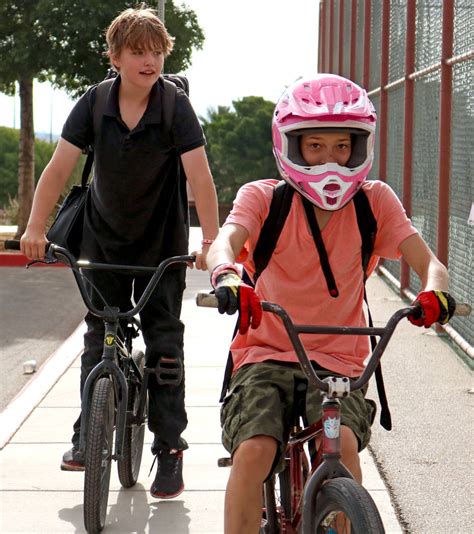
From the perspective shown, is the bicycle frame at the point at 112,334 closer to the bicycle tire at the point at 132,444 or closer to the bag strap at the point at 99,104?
the bicycle tire at the point at 132,444

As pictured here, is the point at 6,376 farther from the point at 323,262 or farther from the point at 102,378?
the point at 323,262

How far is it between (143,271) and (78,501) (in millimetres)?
1203

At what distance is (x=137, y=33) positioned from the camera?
505cm

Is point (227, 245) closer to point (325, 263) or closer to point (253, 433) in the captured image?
Result: point (325, 263)

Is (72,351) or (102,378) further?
(72,351)

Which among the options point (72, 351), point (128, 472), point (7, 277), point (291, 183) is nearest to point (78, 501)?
point (128, 472)

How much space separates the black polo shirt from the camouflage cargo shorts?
5.10ft

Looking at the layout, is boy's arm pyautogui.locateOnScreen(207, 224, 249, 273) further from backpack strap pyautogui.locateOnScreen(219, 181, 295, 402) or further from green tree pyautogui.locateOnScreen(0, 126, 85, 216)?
green tree pyautogui.locateOnScreen(0, 126, 85, 216)

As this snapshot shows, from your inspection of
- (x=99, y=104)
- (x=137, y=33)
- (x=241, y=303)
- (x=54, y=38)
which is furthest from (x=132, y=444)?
(x=54, y=38)

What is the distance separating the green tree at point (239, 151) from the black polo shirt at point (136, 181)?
2592 inches

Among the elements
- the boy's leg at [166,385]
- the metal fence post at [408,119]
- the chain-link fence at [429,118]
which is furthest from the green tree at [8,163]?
the boy's leg at [166,385]

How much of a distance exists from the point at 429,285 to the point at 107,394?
5.36ft

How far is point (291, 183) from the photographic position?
3.95m

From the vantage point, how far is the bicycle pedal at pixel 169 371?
5.46m
